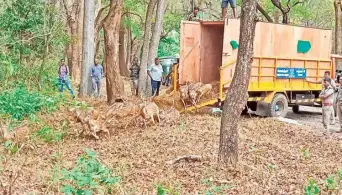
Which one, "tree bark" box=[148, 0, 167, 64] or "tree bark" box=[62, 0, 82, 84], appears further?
"tree bark" box=[62, 0, 82, 84]

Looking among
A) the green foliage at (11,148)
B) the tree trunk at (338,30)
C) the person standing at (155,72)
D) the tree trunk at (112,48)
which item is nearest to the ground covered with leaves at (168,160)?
the green foliage at (11,148)

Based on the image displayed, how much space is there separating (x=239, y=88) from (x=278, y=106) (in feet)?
25.6

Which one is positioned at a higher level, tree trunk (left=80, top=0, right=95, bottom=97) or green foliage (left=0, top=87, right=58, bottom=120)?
tree trunk (left=80, top=0, right=95, bottom=97)

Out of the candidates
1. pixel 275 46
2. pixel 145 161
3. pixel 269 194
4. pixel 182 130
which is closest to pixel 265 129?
pixel 182 130

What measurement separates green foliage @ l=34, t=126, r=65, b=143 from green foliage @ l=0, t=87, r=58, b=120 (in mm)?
1794

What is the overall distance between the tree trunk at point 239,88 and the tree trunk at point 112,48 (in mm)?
5828

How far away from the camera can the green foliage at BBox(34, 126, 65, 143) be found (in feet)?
35.7

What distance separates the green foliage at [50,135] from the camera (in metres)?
10.9

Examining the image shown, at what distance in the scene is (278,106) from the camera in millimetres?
15797

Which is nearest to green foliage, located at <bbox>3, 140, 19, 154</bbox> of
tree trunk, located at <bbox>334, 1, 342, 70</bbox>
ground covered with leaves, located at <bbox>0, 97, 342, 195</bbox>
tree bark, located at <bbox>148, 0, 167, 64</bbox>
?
ground covered with leaves, located at <bbox>0, 97, 342, 195</bbox>

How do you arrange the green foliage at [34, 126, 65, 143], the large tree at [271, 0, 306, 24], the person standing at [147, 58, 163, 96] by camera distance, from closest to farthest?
the green foliage at [34, 126, 65, 143]
the person standing at [147, 58, 163, 96]
the large tree at [271, 0, 306, 24]

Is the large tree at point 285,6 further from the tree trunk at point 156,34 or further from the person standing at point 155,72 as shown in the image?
the person standing at point 155,72

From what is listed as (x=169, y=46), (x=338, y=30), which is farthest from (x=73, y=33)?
(x=169, y=46)

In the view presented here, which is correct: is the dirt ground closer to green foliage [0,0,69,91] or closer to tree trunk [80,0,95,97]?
tree trunk [80,0,95,97]
